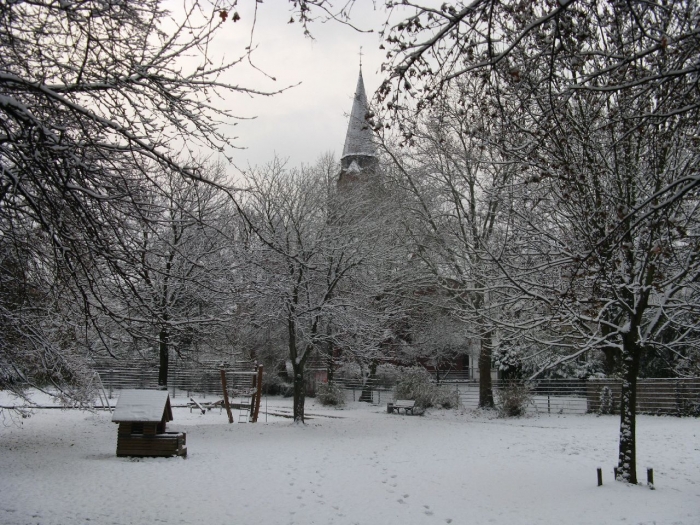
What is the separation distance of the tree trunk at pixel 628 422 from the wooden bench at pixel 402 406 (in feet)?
43.3

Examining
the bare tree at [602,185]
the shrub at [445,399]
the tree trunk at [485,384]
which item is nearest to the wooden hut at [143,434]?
the bare tree at [602,185]

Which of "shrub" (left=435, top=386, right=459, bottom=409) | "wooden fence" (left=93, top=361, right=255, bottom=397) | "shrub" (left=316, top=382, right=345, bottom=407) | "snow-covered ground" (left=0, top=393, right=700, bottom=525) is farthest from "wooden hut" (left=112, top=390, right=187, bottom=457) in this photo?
"wooden fence" (left=93, top=361, right=255, bottom=397)

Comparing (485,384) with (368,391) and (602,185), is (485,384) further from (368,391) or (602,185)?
(602,185)

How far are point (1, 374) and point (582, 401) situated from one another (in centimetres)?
2111

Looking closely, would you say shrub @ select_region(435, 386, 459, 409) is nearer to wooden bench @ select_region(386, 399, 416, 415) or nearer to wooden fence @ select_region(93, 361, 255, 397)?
wooden bench @ select_region(386, 399, 416, 415)

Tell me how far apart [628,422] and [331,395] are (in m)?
16.8

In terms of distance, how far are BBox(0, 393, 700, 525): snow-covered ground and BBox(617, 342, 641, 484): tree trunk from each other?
0.33 metres

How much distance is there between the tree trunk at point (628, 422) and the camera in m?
9.73

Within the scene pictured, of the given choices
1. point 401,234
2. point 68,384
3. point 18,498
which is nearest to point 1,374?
point 18,498

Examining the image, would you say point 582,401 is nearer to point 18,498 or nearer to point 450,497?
point 450,497

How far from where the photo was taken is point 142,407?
12711 mm

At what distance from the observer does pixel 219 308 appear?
19.4m

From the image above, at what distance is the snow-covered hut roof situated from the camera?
12.5 metres

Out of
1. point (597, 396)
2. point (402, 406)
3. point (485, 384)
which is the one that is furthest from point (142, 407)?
point (597, 396)
